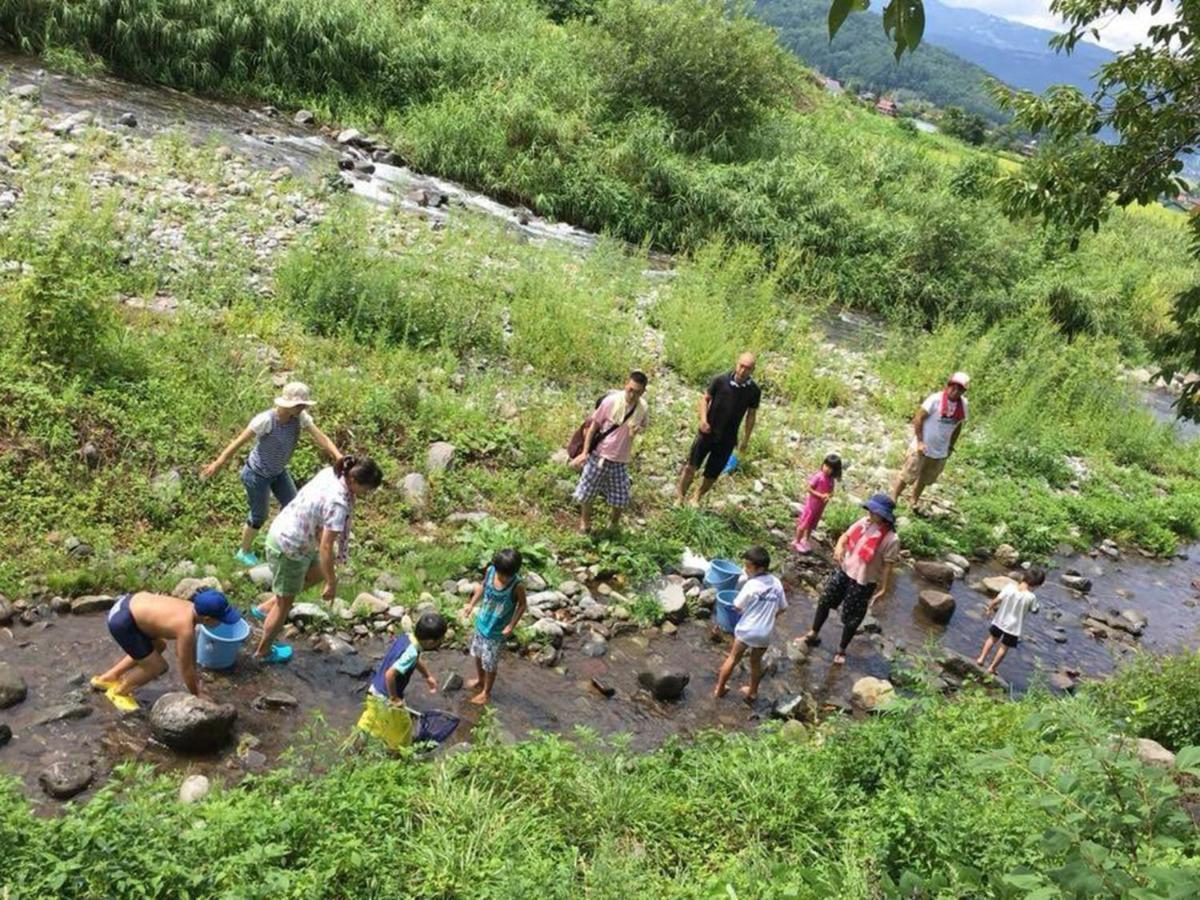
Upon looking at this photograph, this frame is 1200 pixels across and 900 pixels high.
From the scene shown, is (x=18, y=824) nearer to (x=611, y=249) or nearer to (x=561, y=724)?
(x=561, y=724)

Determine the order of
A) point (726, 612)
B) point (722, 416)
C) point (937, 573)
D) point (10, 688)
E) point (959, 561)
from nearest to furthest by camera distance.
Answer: point (10, 688) < point (726, 612) < point (722, 416) < point (937, 573) < point (959, 561)

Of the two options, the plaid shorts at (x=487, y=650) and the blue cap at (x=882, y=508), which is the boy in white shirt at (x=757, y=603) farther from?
the plaid shorts at (x=487, y=650)

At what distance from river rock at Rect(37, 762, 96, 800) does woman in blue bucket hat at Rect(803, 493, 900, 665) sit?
596cm

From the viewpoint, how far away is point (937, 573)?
10.2 meters

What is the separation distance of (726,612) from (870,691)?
4.69 ft

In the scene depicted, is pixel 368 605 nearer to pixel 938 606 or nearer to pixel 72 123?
pixel 938 606

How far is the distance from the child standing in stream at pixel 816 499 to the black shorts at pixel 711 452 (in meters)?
0.99

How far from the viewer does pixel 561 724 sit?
6.67 m

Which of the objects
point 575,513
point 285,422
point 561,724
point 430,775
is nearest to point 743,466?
point 575,513

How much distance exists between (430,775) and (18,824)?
80.5 inches

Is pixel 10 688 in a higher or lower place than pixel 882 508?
lower

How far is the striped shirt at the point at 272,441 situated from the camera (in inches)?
268

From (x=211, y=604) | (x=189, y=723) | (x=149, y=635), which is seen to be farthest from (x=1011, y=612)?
(x=149, y=635)

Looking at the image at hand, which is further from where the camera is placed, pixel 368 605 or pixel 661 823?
pixel 368 605
